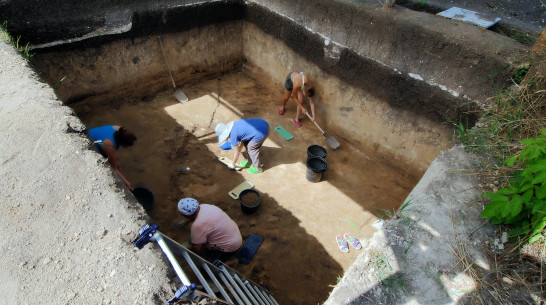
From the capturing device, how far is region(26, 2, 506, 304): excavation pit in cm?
425

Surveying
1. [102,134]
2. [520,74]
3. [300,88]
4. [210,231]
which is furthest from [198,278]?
[300,88]

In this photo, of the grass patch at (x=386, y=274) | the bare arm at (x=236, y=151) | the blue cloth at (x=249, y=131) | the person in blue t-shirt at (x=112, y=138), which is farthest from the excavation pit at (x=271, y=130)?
the grass patch at (x=386, y=274)

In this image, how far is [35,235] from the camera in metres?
2.12

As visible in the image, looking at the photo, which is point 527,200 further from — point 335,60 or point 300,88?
point 300,88

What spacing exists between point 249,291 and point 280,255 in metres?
1.24

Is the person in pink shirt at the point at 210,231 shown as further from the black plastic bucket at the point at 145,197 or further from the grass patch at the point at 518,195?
the grass patch at the point at 518,195

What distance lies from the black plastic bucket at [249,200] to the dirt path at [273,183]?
0.38 ft

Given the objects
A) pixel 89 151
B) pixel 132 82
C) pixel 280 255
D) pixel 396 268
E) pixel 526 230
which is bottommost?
pixel 280 255

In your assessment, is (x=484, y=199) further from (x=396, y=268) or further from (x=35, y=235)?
(x=35, y=235)

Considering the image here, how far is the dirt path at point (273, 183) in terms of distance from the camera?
157 inches

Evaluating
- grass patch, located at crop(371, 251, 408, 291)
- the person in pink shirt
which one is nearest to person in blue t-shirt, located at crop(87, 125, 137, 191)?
the person in pink shirt

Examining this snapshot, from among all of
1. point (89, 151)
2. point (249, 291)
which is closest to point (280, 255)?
point (249, 291)

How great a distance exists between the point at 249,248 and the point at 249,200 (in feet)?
2.69

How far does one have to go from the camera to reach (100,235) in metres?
2.13
